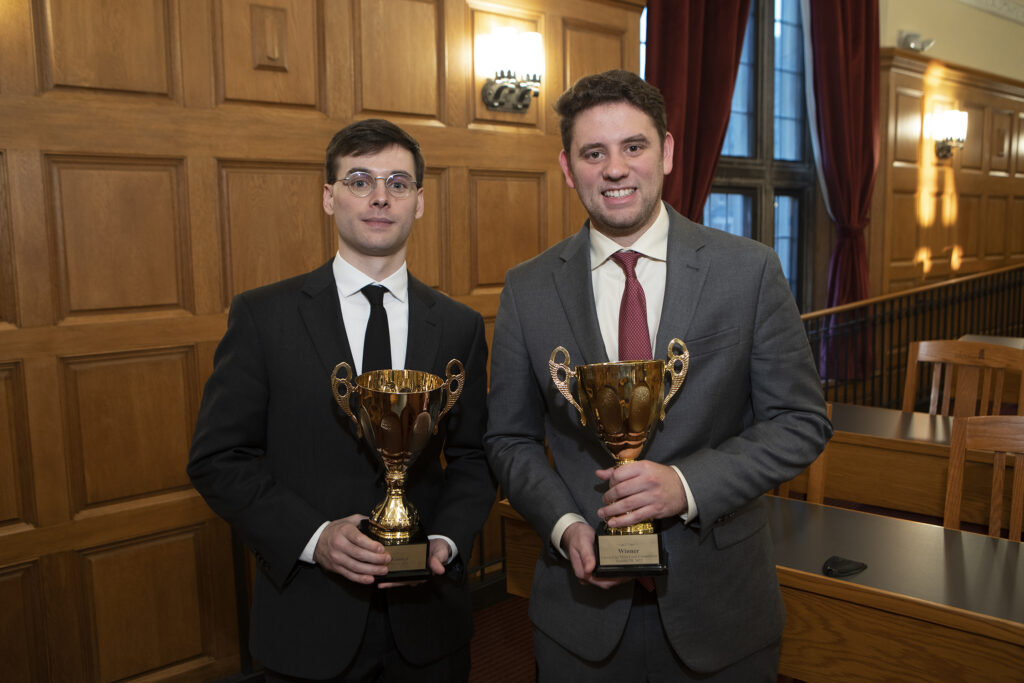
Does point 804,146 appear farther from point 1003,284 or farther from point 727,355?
point 727,355

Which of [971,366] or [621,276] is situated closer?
[621,276]

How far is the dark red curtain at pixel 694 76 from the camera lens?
4.97 m

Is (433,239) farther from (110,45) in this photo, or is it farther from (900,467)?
(900,467)

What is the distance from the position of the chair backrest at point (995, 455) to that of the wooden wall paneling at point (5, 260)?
2.82 meters

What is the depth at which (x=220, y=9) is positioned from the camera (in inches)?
114

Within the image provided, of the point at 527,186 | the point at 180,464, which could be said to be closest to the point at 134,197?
the point at 180,464

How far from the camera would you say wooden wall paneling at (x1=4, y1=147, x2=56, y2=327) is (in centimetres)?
257

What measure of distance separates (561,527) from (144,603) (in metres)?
2.04

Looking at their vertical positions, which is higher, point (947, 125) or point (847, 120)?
point (947, 125)

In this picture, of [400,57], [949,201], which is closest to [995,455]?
[400,57]

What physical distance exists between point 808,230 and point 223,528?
561 centimetres

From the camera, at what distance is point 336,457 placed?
1.67 m

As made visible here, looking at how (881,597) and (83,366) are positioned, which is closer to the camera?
(881,597)

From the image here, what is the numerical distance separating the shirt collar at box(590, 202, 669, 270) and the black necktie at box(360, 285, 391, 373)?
17.1 inches
